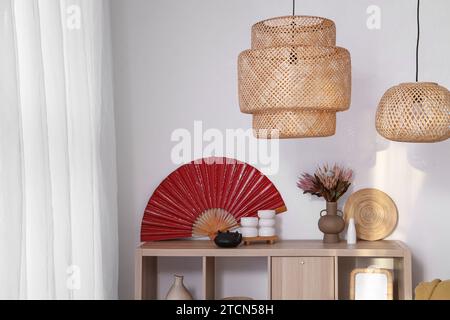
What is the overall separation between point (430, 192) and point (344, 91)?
1.41 metres

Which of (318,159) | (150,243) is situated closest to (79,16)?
(150,243)

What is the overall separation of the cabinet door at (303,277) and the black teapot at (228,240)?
0.21 meters

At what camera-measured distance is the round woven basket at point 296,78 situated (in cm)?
232

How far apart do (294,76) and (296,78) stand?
0.03ft

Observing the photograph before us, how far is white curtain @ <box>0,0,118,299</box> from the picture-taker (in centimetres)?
212

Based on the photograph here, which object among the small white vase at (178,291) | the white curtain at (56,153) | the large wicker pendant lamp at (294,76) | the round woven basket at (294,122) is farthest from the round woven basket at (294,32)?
the small white vase at (178,291)

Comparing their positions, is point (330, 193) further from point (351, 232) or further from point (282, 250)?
point (282, 250)

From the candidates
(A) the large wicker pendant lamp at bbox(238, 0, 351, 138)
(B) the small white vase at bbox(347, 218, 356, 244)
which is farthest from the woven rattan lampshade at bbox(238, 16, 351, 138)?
(B) the small white vase at bbox(347, 218, 356, 244)

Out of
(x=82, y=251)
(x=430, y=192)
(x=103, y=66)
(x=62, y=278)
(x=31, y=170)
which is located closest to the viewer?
(x=31, y=170)

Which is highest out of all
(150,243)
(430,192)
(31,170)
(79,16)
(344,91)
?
(79,16)

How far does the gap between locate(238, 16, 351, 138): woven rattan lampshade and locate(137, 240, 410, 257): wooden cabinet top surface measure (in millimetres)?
936

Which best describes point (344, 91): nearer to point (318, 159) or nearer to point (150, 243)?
point (318, 159)

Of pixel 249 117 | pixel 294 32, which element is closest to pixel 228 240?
pixel 249 117

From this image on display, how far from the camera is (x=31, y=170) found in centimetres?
235
